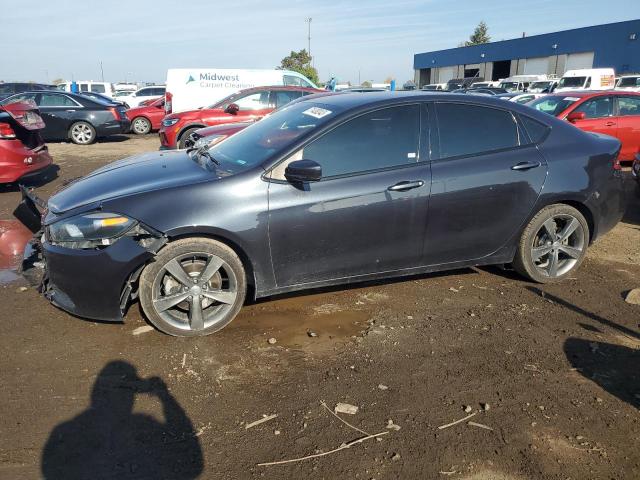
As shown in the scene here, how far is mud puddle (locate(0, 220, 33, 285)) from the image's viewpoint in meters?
4.89

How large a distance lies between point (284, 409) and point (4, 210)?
6.23 metres

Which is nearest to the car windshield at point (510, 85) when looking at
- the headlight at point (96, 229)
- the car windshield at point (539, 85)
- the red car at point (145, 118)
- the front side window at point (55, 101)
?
the car windshield at point (539, 85)

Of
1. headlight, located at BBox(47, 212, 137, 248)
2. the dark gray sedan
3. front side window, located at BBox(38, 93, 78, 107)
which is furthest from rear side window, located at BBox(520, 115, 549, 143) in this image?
front side window, located at BBox(38, 93, 78, 107)

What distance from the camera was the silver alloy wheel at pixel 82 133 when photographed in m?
15.0

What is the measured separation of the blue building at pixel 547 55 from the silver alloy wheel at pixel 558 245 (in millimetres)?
41101

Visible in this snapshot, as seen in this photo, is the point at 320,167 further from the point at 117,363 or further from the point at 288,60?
the point at 288,60

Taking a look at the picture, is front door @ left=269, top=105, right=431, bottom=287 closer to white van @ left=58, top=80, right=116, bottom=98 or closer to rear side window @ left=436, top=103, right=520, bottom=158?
rear side window @ left=436, top=103, right=520, bottom=158

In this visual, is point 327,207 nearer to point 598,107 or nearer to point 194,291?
point 194,291

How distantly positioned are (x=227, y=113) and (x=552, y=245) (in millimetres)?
8833

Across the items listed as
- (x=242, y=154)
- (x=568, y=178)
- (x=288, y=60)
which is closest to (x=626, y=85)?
(x=568, y=178)

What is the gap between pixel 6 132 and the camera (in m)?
7.75

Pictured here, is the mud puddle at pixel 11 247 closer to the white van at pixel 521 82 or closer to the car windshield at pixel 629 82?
the car windshield at pixel 629 82

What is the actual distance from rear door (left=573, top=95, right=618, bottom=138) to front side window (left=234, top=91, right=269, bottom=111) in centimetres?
666

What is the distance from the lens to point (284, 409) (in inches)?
115
